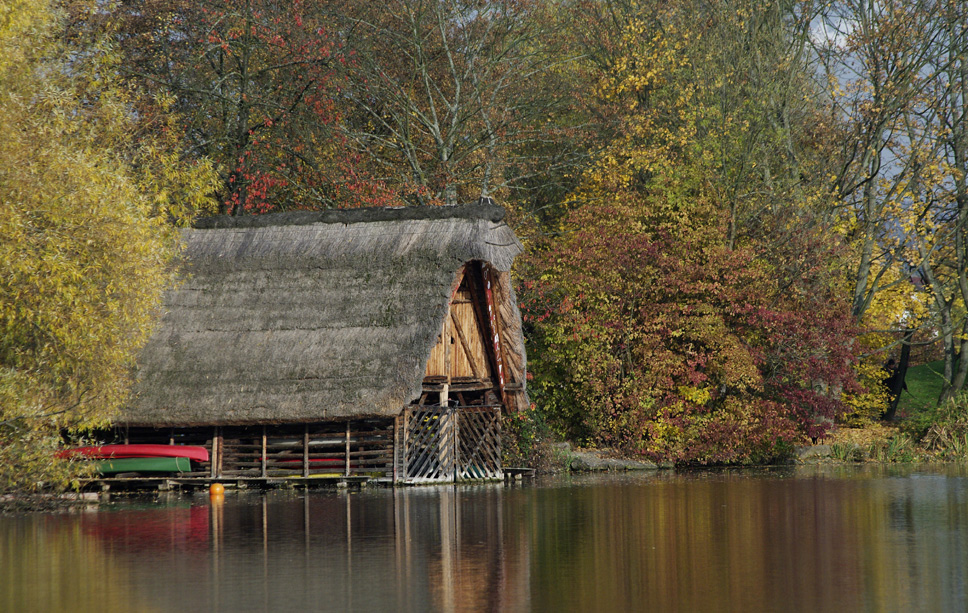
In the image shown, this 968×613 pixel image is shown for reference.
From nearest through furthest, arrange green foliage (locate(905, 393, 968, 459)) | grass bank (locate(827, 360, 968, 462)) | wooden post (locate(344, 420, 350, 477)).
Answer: wooden post (locate(344, 420, 350, 477)) < grass bank (locate(827, 360, 968, 462)) < green foliage (locate(905, 393, 968, 459))

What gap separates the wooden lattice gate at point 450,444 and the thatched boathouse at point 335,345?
0.16ft

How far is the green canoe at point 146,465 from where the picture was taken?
23047 mm

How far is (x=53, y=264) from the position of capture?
50.1 feet

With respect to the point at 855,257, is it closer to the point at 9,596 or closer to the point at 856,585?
the point at 856,585

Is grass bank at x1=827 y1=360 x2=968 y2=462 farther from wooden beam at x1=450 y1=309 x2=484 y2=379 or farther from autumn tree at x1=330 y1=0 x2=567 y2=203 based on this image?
autumn tree at x1=330 y1=0 x2=567 y2=203

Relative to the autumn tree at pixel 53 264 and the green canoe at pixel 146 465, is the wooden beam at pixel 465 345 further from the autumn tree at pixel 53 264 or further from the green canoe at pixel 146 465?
the autumn tree at pixel 53 264

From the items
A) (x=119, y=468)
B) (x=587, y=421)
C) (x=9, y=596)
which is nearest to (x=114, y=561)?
(x=9, y=596)

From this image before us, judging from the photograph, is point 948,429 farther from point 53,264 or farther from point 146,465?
point 53,264

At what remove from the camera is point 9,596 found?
10102 millimetres

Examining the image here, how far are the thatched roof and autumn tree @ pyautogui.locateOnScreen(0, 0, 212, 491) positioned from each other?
433 cm

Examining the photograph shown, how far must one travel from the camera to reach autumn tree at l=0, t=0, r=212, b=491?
1541cm

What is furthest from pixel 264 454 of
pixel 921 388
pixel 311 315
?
pixel 921 388

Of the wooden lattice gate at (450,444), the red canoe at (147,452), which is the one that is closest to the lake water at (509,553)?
the red canoe at (147,452)

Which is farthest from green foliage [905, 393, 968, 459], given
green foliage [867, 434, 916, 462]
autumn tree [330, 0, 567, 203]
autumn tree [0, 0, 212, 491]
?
autumn tree [0, 0, 212, 491]
